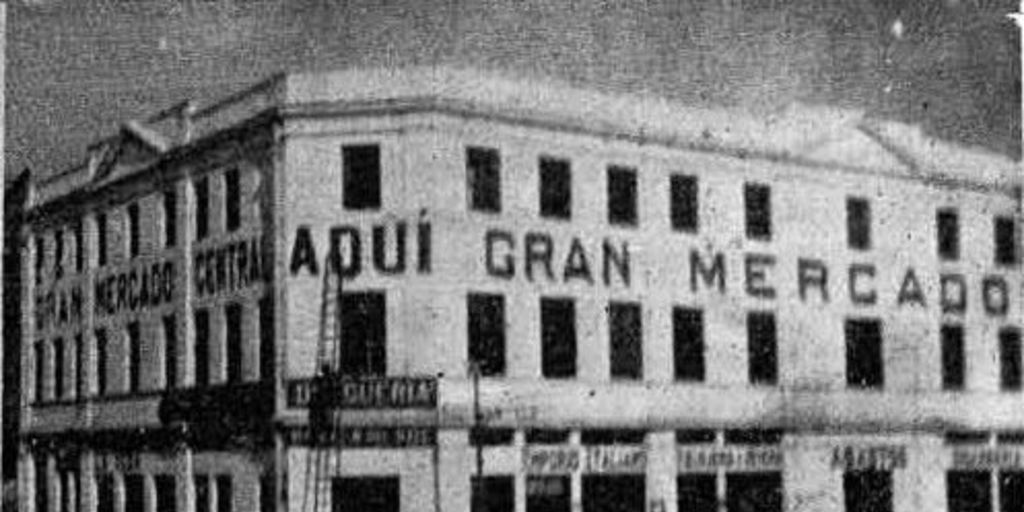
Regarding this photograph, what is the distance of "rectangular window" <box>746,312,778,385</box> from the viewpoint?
1241 centimetres

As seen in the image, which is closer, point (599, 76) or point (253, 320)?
point (599, 76)

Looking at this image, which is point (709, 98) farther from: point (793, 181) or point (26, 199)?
point (26, 199)

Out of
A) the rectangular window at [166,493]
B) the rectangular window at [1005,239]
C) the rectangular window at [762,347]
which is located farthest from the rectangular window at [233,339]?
the rectangular window at [1005,239]

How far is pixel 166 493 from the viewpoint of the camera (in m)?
12.7

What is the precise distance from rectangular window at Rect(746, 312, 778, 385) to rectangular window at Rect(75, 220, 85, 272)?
19.5ft

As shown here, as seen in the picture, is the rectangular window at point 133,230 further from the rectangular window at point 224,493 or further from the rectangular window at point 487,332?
the rectangular window at point 487,332

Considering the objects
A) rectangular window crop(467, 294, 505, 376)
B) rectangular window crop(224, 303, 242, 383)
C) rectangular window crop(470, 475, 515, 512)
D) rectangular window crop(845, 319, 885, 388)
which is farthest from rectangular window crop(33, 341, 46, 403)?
rectangular window crop(845, 319, 885, 388)

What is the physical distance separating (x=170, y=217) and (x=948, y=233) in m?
7.20

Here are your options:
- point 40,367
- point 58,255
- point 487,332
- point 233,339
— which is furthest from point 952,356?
point 40,367

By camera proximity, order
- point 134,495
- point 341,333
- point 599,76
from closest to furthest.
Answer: point 599,76, point 341,333, point 134,495

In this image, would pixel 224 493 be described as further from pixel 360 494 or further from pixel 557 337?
pixel 557 337

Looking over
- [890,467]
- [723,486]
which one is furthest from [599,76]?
[890,467]

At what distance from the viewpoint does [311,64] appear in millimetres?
10578

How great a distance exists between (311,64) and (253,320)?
257cm
